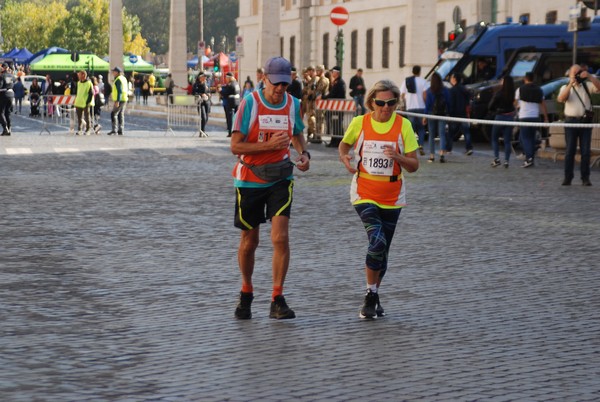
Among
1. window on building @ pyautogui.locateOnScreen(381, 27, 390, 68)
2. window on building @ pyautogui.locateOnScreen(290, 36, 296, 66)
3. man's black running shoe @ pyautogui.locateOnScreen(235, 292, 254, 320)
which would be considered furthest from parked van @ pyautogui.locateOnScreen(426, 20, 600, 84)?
window on building @ pyautogui.locateOnScreen(290, 36, 296, 66)

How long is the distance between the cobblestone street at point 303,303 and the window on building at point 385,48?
50.1 meters

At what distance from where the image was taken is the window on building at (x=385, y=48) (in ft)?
226

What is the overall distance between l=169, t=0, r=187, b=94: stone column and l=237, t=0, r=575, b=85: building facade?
329 cm

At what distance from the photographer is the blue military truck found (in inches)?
1330

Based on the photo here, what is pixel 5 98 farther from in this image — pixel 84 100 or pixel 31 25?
pixel 31 25

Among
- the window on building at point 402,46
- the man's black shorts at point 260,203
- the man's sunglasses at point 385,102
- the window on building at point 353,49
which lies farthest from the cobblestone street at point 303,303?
the window on building at point 353,49

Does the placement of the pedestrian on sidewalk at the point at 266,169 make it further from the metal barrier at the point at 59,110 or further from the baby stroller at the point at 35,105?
the baby stroller at the point at 35,105

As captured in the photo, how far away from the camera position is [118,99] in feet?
127

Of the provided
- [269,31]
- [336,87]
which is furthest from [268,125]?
[269,31]

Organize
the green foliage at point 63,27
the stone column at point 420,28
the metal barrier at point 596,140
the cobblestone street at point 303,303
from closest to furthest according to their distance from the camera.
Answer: the cobblestone street at point 303,303 < the metal barrier at point 596,140 < the stone column at point 420,28 < the green foliage at point 63,27

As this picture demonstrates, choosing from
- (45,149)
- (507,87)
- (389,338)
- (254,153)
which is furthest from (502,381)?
(45,149)

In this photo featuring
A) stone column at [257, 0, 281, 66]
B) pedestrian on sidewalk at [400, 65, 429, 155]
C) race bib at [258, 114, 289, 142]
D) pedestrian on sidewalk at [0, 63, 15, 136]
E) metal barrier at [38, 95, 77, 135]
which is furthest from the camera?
stone column at [257, 0, 281, 66]

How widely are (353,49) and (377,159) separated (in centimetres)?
6576

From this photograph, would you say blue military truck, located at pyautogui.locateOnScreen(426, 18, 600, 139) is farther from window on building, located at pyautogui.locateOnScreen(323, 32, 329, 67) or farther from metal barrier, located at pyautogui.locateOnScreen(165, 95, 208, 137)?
window on building, located at pyautogui.locateOnScreen(323, 32, 329, 67)
